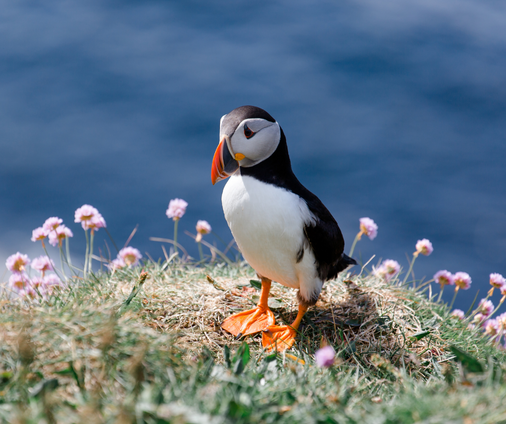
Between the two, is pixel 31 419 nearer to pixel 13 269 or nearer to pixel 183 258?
pixel 13 269

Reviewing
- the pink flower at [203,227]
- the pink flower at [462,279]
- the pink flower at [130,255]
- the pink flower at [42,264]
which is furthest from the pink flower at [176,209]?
the pink flower at [462,279]

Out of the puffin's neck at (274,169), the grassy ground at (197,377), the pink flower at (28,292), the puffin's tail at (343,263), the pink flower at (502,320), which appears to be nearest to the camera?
the grassy ground at (197,377)

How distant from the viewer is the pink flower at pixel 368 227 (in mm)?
4500

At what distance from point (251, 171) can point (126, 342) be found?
1.58 m

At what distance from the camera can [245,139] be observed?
3.17 meters

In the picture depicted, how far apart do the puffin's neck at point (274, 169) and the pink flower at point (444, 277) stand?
5.98 feet

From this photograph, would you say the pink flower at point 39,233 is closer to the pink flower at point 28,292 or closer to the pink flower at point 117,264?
the pink flower at point 28,292

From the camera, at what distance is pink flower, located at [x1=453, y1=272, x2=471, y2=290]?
4.20 meters

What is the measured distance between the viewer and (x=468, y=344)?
359 cm

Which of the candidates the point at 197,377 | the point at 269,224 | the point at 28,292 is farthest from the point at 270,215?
the point at 28,292

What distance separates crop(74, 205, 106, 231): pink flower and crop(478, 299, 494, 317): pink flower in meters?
3.36

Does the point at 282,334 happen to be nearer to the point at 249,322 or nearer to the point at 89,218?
the point at 249,322

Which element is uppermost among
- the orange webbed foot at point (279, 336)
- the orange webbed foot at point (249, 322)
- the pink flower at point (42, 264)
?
the pink flower at point (42, 264)

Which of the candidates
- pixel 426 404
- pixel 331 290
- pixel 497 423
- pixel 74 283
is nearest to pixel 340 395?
pixel 426 404
